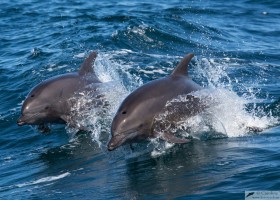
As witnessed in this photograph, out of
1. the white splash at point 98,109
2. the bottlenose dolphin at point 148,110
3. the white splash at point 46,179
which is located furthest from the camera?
the white splash at point 98,109

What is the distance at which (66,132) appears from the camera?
13891 mm

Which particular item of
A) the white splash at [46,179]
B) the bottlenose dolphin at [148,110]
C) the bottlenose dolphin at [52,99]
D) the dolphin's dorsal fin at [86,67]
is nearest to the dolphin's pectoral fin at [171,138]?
the bottlenose dolphin at [148,110]

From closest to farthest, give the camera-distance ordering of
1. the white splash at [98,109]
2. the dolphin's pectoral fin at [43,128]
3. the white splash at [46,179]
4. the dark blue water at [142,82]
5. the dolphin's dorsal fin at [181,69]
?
1. the dark blue water at [142,82]
2. the white splash at [46,179]
3. the dolphin's dorsal fin at [181,69]
4. the white splash at [98,109]
5. the dolphin's pectoral fin at [43,128]

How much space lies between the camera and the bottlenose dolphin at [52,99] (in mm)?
12914

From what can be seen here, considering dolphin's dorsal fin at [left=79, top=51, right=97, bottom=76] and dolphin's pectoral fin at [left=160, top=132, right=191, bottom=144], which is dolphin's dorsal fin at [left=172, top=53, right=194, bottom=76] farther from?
dolphin's dorsal fin at [left=79, top=51, right=97, bottom=76]

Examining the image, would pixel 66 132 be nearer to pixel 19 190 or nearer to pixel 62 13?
pixel 19 190

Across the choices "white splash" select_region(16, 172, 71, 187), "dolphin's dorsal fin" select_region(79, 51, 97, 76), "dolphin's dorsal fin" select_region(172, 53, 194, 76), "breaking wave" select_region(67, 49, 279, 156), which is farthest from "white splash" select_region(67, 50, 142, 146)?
"dolphin's dorsal fin" select_region(172, 53, 194, 76)

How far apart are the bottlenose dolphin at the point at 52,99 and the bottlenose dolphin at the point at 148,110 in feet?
8.00

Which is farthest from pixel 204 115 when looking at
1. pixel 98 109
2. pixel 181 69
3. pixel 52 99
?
pixel 52 99

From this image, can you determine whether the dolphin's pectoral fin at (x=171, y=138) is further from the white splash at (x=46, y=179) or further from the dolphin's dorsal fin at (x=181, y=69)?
the white splash at (x=46, y=179)

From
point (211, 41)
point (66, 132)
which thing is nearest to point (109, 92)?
point (66, 132)

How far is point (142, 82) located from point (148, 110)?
6081 millimetres

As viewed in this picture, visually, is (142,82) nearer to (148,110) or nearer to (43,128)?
(43,128)

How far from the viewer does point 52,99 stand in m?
13.1
